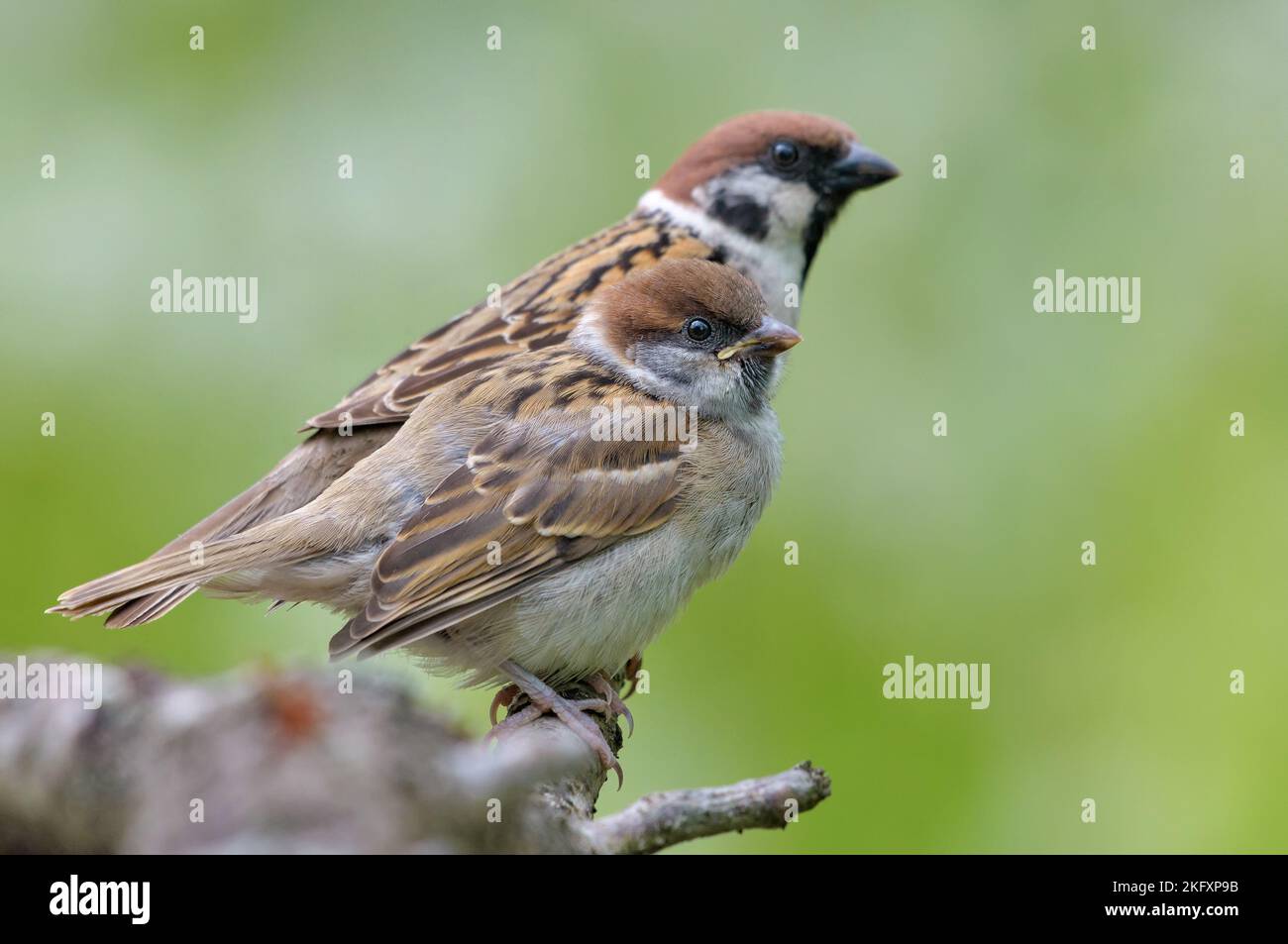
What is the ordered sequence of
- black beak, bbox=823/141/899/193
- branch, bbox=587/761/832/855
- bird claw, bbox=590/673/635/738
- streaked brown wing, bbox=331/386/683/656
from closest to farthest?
branch, bbox=587/761/832/855 < streaked brown wing, bbox=331/386/683/656 < bird claw, bbox=590/673/635/738 < black beak, bbox=823/141/899/193

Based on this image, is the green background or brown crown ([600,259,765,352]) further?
the green background

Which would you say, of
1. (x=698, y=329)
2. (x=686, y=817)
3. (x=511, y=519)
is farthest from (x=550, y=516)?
(x=686, y=817)

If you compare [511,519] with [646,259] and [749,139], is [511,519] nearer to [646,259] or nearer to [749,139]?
[646,259]

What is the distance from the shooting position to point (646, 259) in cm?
603

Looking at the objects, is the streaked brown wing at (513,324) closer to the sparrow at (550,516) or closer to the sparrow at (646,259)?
the sparrow at (646,259)

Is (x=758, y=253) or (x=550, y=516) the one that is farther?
(x=758, y=253)

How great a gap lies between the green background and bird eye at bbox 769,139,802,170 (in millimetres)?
451

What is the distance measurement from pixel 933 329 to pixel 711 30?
1.86 metres

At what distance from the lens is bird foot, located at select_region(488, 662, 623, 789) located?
13.8 ft

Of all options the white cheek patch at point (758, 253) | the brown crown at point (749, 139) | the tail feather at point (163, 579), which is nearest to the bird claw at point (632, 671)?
the tail feather at point (163, 579)

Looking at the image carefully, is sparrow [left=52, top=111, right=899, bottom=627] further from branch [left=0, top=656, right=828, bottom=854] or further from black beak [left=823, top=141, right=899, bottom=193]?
branch [left=0, top=656, right=828, bottom=854]

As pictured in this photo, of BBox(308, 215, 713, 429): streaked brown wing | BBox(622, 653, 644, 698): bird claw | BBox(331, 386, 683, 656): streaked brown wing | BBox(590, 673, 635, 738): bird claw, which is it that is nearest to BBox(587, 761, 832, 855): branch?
BBox(331, 386, 683, 656): streaked brown wing

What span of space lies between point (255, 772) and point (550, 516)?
2.62 meters

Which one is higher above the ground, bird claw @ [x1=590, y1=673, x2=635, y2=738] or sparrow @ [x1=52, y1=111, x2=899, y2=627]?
sparrow @ [x1=52, y1=111, x2=899, y2=627]
